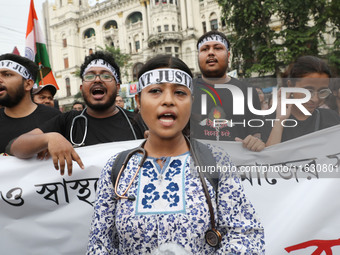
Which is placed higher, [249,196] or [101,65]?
[101,65]

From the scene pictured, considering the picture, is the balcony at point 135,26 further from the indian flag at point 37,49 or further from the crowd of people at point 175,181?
the crowd of people at point 175,181

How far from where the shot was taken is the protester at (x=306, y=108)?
2.31 meters

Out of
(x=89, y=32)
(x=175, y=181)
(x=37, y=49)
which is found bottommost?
(x=175, y=181)

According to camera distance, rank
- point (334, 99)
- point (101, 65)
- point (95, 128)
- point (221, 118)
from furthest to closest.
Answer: point (101, 65) → point (95, 128) → point (334, 99) → point (221, 118)

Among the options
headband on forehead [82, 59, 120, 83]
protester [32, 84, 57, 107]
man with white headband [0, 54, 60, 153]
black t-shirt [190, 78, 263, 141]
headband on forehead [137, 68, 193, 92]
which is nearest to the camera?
headband on forehead [137, 68, 193, 92]

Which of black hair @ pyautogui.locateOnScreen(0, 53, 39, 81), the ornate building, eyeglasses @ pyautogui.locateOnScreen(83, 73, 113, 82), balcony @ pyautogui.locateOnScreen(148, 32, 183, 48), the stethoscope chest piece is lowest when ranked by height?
the stethoscope chest piece

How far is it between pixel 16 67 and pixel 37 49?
380 cm

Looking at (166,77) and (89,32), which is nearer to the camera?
(166,77)

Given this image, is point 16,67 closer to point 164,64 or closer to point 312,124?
point 164,64

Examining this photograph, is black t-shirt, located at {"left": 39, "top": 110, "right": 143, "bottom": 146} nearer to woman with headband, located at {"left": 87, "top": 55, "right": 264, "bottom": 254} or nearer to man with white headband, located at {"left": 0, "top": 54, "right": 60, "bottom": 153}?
man with white headband, located at {"left": 0, "top": 54, "right": 60, "bottom": 153}

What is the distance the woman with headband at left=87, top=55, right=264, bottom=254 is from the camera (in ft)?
4.82

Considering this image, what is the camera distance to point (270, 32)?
778 inches

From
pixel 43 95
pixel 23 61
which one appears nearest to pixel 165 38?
pixel 43 95

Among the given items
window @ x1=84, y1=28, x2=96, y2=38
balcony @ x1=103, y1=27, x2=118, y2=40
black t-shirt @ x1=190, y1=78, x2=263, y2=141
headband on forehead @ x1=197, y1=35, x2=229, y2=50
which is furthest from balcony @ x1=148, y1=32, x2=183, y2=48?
black t-shirt @ x1=190, y1=78, x2=263, y2=141
